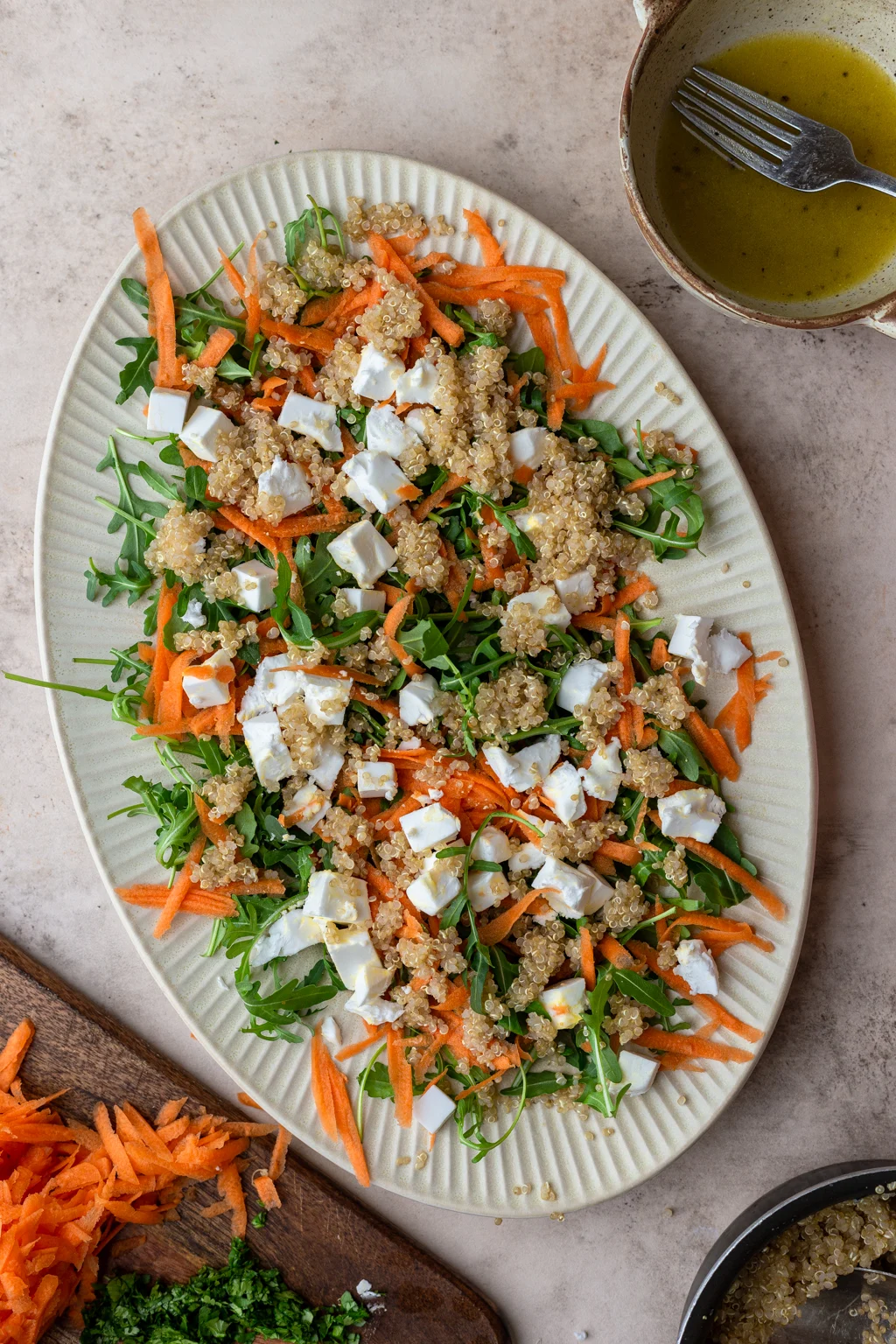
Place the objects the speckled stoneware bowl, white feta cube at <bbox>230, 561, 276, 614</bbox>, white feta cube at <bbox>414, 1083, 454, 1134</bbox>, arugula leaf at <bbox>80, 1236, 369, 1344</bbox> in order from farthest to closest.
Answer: arugula leaf at <bbox>80, 1236, 369, 1344</bbox>
white feta cube at <bbox>414, 1083, 454, 1134</bbox>
white feta cube at <bbox>230, 561, 276, 614</bbox>
the speckled stoneware bowl

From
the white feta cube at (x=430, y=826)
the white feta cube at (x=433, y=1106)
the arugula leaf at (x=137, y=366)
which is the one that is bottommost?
the white feta cube at (x=433, y=1106)

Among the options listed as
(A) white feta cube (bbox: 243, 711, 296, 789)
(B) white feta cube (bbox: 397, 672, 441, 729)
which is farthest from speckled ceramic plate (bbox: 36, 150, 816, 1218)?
(B) white feta cube (bbox: 397, 672, 441, 729)

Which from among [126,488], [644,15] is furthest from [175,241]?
[644,15]

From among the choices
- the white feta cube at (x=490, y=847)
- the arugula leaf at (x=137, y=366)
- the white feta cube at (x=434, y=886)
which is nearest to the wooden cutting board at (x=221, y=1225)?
the white feta cube at (x=434, y=886)

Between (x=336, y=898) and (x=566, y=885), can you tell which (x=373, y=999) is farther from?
(x=566, y=885)

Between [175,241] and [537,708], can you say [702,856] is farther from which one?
[175,241]

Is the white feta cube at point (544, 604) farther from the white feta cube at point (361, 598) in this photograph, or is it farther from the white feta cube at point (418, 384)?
the white feta cube at point (418, 384)

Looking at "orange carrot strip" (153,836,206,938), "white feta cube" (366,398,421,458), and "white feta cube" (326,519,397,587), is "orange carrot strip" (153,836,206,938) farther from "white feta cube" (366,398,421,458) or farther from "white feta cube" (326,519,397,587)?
"white feta cube" (366,398,421,458)
